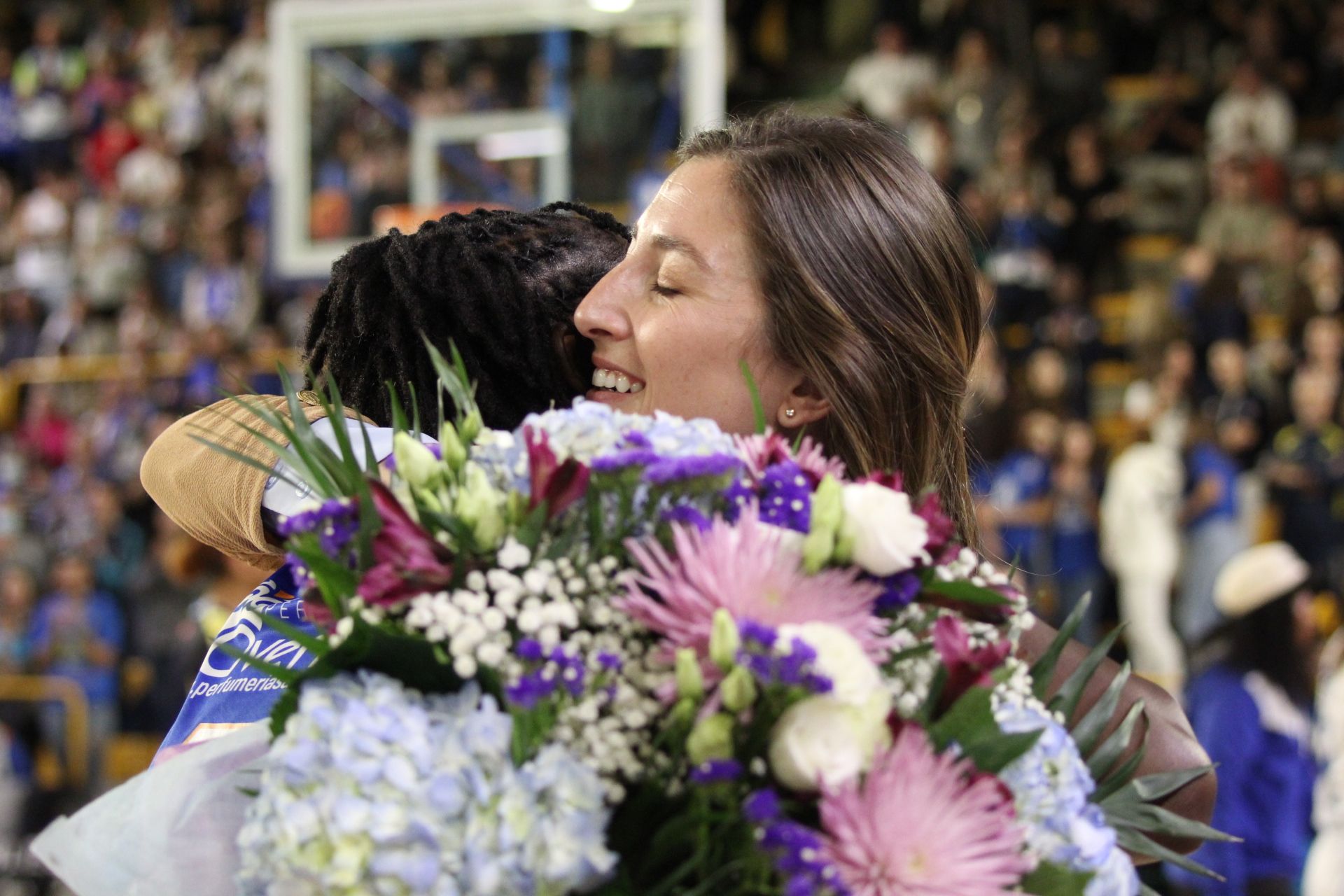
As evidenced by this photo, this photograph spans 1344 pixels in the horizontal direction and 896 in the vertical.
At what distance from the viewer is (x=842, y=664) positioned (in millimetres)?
886

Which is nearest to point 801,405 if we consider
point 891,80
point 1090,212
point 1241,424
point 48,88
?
point 1241,424

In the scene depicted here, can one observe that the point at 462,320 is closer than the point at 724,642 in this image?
No

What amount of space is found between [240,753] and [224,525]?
1.06ft

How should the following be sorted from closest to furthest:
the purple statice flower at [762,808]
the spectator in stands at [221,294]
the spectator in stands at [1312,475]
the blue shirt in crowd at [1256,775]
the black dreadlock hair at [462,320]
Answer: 1. the purple statice flower at [762,808]
2. the black dreadlock hair at [462,320]
3. the blue shirt in crowd at [1256,775]
4. the spectator in stands at [1312,475]
5. the spectator in stands at [221,294]

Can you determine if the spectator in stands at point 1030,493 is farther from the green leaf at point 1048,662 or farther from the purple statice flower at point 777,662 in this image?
the purple statice flower at point 777,662

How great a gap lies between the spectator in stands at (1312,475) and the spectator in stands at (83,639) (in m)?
5.38

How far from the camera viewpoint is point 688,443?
1000 mm

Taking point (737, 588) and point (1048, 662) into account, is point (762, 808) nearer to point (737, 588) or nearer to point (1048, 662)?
point (737, 588)

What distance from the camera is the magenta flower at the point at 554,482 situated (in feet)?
3.20

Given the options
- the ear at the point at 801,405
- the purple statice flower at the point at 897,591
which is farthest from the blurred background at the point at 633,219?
the purple statice flower at the point at 897,591

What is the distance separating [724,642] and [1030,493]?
6.26m

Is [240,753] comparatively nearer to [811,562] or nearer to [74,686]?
[811,562]

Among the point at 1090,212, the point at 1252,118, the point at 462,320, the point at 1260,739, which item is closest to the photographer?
the point at 462,320

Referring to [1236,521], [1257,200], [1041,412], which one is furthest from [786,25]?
[1236,521]
